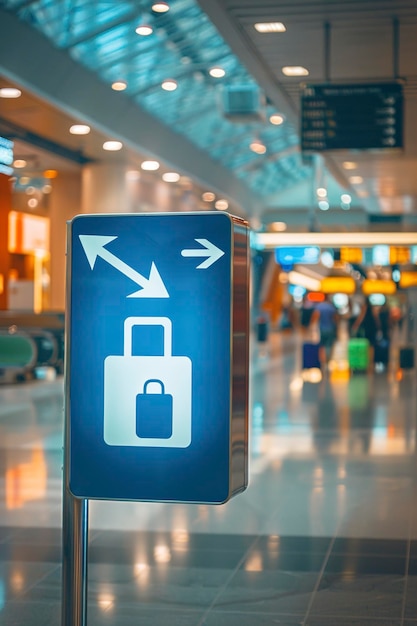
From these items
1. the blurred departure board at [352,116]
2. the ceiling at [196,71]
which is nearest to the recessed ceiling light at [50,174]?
the ceiling at [196,71]

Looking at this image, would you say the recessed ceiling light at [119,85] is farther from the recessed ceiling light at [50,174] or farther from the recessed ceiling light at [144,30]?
the recessed ceiling light at [50,174]

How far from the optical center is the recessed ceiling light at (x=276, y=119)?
2950cm

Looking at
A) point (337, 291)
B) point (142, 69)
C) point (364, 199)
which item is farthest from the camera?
point (337, 291)

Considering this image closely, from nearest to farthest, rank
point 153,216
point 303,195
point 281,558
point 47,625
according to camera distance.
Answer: point 153,216 → point 47,625 → point 281,558 → point 303,195

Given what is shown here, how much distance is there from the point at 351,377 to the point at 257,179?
814 inches

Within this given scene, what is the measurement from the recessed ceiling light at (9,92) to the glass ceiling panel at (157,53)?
105 centimetres

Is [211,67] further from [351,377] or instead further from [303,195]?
[303,195]

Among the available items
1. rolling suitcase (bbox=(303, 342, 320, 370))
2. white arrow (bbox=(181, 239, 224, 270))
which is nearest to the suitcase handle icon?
white arrow (bbox=(181, 239, 224, 270))

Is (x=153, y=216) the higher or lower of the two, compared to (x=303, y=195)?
lower

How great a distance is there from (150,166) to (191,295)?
2395 centimetres

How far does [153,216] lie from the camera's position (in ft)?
8.81

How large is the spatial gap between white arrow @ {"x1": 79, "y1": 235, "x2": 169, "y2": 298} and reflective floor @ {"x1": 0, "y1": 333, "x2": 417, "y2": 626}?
8.24 ft

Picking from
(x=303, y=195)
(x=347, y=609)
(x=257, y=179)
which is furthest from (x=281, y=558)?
(x=303, y=195)

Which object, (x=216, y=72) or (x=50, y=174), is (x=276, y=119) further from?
(x=216, y=72)
